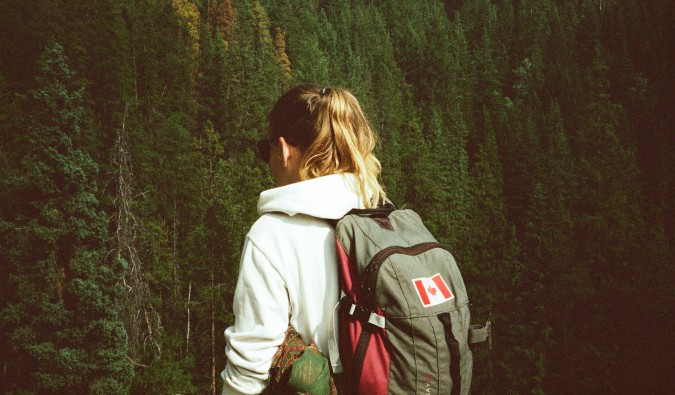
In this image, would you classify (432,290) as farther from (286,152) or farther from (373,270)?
(286,152)

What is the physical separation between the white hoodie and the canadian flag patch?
21 cm

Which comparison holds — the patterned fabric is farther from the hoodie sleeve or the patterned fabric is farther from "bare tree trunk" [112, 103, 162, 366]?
"bare tree trunk" [112, 103, 162, 366]

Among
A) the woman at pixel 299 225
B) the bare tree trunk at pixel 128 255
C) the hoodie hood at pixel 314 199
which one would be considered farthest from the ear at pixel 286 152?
the bare tree trunk at pixel 128 255

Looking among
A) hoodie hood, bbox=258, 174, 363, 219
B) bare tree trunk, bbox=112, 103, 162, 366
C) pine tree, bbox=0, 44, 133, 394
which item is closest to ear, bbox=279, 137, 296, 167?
hoodie hood, bbox=258, 174, 363, 219

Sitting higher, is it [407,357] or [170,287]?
[407,357]

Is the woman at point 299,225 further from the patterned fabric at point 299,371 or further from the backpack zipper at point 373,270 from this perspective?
the backpack zipper at point 373,270

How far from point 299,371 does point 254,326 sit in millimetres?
141

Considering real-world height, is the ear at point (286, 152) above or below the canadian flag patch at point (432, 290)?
above

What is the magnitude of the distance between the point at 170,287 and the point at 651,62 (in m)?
43.6

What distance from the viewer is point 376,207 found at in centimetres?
168

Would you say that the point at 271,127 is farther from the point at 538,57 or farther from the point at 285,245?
the point at 538,57

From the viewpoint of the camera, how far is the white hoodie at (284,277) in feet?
4.98

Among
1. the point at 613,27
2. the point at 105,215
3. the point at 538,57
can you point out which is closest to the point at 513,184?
the point at 538,57

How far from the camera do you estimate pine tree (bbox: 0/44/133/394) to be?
68.0 feet
